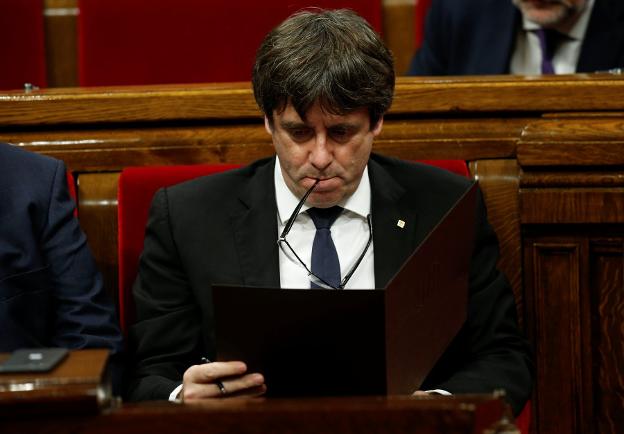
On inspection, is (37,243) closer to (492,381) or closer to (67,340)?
(67,340)

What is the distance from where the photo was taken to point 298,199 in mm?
938

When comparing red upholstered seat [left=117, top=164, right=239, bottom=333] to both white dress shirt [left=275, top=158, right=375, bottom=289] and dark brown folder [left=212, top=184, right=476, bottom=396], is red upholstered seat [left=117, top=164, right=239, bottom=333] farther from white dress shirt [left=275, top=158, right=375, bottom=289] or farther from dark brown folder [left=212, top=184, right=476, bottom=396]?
dark brown folder [left=212, top=184, right=476, bottom=396]

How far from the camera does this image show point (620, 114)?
1.01 meters

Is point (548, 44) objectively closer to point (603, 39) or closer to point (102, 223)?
point (603, 39)

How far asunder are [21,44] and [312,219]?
655 millimetres

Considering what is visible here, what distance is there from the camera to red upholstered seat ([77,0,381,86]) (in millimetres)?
1329

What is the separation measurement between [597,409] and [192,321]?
0.38 meters

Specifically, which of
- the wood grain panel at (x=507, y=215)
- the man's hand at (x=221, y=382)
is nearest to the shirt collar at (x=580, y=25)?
the wood grain panel at (x=507, y=215)

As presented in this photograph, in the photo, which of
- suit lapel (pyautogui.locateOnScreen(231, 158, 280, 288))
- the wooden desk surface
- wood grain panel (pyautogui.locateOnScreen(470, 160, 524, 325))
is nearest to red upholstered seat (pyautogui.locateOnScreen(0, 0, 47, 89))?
suit lapel (pyautogui.locateOnScreen(231, 158, 280, 288))

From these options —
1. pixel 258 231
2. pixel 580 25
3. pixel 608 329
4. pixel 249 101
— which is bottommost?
pixel 608 329

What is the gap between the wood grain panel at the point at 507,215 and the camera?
991 mm

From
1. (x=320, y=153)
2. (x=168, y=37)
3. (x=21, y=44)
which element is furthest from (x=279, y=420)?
(x=21, y=44)

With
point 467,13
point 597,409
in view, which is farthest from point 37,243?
point 467,13

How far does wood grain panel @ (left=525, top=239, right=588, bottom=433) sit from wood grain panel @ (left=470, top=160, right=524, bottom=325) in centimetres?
1
